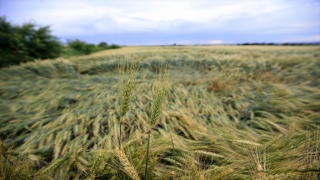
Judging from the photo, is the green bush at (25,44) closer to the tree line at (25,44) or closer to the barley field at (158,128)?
the tree line at (25,44)

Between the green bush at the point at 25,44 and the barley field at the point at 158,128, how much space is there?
142 inches

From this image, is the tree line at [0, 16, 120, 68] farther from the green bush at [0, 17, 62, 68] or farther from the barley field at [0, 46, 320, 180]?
the barley field at [0, 46, 320, 180]

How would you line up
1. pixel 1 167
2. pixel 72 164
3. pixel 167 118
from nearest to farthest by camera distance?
pixel 1 167
pixel 72 164
pixel 167 118

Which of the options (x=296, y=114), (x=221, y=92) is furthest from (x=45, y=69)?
(x=296, y=114)

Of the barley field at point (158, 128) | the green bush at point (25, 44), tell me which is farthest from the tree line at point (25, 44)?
the barley field at point (158, 128)

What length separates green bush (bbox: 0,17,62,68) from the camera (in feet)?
22.1

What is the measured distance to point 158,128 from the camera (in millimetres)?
1937

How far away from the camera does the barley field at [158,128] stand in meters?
1.04

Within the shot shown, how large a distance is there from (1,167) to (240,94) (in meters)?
3.35

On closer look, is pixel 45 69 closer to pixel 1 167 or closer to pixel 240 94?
pixel 1 167

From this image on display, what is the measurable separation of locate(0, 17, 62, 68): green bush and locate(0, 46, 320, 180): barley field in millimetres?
3608

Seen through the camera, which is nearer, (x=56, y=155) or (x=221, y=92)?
(x=56, y=155)

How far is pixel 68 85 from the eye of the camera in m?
3.56

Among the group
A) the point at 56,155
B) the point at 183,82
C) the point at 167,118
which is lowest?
the point at 56,155
